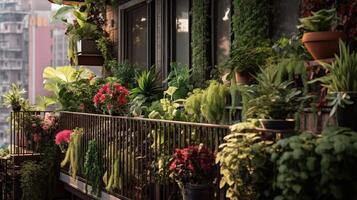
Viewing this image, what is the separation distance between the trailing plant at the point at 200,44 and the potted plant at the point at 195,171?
3.13 m

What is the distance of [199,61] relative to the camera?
732 centimetres

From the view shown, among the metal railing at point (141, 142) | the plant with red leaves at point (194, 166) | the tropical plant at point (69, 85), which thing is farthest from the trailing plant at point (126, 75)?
the plant with red leaves at point (194, 166)

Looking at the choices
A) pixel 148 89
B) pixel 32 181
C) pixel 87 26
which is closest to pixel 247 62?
pixel 148 89

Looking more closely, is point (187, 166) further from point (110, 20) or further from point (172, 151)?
point (110, 20)

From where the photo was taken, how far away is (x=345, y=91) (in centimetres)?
334

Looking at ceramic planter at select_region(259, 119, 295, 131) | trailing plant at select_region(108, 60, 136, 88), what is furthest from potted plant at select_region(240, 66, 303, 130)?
trailing plant at select_region(108, 60, 136, 88)

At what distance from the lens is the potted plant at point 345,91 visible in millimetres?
3301

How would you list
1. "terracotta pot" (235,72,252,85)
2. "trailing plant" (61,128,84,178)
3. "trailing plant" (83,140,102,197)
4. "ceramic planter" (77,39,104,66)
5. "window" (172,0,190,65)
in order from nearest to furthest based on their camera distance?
"terracotta pot" (235,72,252,85), "trailing plant" (83,140,102,197), "trailing plant" (61,128,84,178), "window" (172,0,190,65), "ceramic planter" (77,39,104,66)

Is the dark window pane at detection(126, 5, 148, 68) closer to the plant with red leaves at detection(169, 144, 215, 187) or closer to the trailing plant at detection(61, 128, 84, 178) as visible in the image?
the trailing plant at detection(61, 128, 84, 178)

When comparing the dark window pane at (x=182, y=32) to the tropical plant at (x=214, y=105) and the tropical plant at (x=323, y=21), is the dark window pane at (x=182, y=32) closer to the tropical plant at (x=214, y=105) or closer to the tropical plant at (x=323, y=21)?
the tropical plant at (x=214, y=105)

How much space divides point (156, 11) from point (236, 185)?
588cm

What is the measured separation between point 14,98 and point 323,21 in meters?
7.91

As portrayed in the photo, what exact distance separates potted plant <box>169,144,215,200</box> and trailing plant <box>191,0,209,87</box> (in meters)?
3.13

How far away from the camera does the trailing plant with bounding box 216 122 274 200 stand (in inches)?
132
